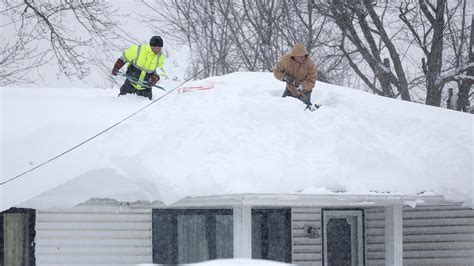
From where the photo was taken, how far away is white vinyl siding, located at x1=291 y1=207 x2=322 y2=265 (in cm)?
1371

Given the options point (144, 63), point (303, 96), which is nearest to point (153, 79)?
point (144, 63)

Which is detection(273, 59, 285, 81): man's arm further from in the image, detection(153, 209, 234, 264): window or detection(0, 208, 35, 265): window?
detection(0, 208, 35, 265): window

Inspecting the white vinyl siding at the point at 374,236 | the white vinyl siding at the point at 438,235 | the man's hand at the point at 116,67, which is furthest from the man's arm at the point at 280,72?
the white vinyl siding at the point at 438,235

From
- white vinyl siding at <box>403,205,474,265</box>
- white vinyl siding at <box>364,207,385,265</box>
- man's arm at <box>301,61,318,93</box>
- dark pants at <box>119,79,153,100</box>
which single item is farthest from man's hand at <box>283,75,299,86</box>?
white vinyl siding at <box>403,205,474,265</box>

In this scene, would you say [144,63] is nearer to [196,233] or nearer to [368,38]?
[196,233]

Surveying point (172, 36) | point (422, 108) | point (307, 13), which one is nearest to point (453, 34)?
point (307, 13)

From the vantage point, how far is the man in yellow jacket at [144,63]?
45.8 ft

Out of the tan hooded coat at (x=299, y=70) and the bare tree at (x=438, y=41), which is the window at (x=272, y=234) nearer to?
the tan hooded coat at (x=299, y=70)

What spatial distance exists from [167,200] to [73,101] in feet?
13.4

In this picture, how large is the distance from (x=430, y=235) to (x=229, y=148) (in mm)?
4608

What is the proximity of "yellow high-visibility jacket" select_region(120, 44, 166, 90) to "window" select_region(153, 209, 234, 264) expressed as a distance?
2501 mm

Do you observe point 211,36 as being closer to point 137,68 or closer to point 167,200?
point 137,68

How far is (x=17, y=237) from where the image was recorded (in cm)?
1268

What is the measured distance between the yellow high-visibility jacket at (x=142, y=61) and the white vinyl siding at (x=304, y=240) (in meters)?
3.50
